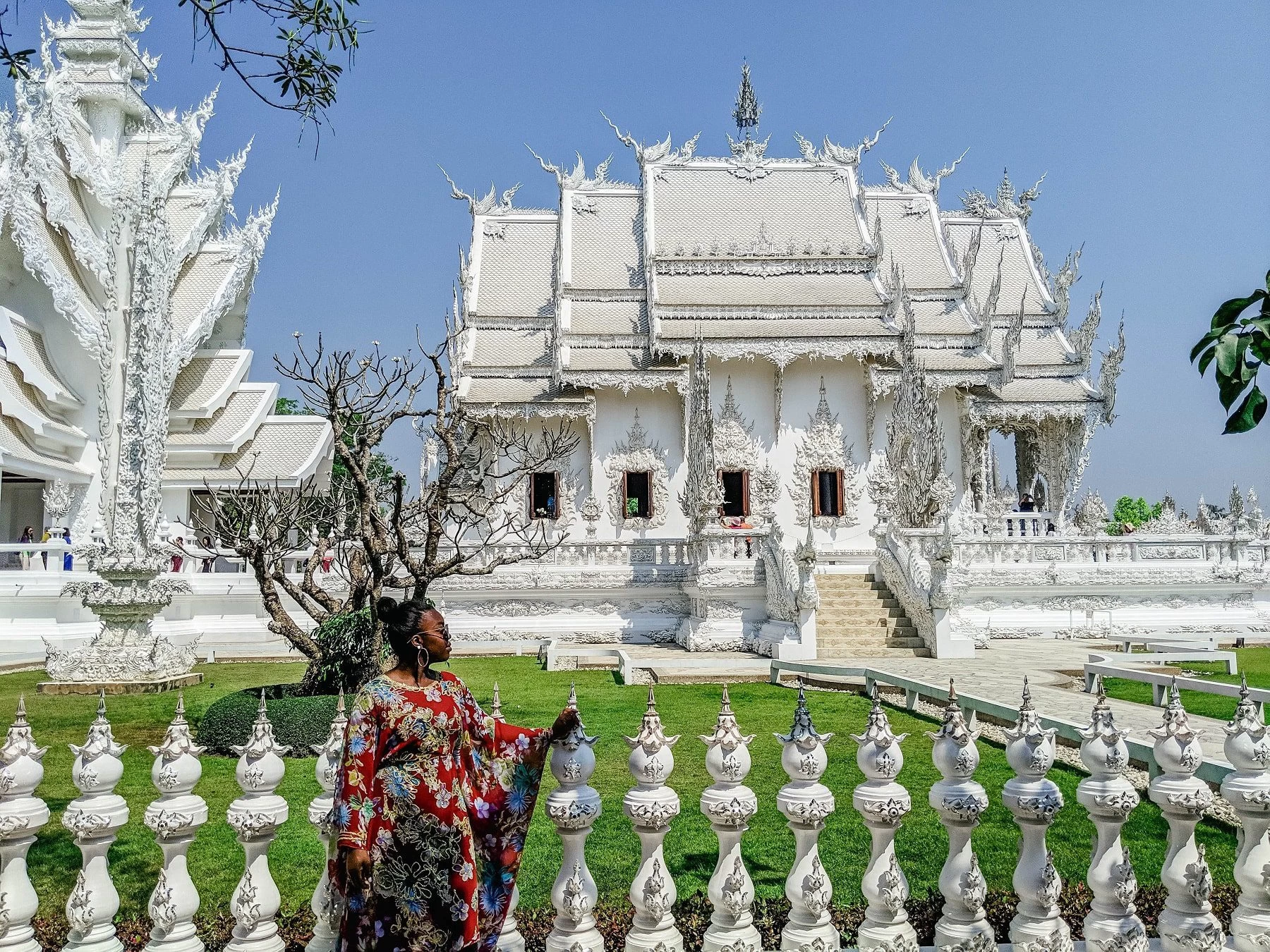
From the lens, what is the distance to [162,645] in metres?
10.4

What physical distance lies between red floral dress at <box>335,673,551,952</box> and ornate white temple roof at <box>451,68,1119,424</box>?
17.0 meters

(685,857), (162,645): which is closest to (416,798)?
(685,857)

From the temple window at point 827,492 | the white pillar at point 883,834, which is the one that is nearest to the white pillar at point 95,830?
the white pillar at point 883,834

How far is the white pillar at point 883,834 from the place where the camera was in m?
2.82

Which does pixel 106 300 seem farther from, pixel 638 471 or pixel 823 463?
pixel 823 463

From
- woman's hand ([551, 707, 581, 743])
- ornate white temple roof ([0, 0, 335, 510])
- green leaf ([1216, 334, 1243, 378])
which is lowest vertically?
woman's hand ([551, 707, 581, 743])

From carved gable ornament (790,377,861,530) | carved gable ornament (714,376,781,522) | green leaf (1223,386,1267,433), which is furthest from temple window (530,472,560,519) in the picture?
green leaf (1223,386,1267,433)

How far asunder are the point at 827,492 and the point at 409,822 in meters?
18.6

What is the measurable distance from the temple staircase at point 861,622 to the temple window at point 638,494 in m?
6.49

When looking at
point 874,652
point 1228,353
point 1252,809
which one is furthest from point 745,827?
point 874,652

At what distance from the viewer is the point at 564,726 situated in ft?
8.59

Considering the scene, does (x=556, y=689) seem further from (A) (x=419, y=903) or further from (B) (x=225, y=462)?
(B) (x=225, y=462)

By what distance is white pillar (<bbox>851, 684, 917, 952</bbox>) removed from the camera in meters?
2.82

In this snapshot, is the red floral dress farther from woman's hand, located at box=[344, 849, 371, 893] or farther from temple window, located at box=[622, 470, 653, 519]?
temple window, located at box=[622, 470, 653, 519]
